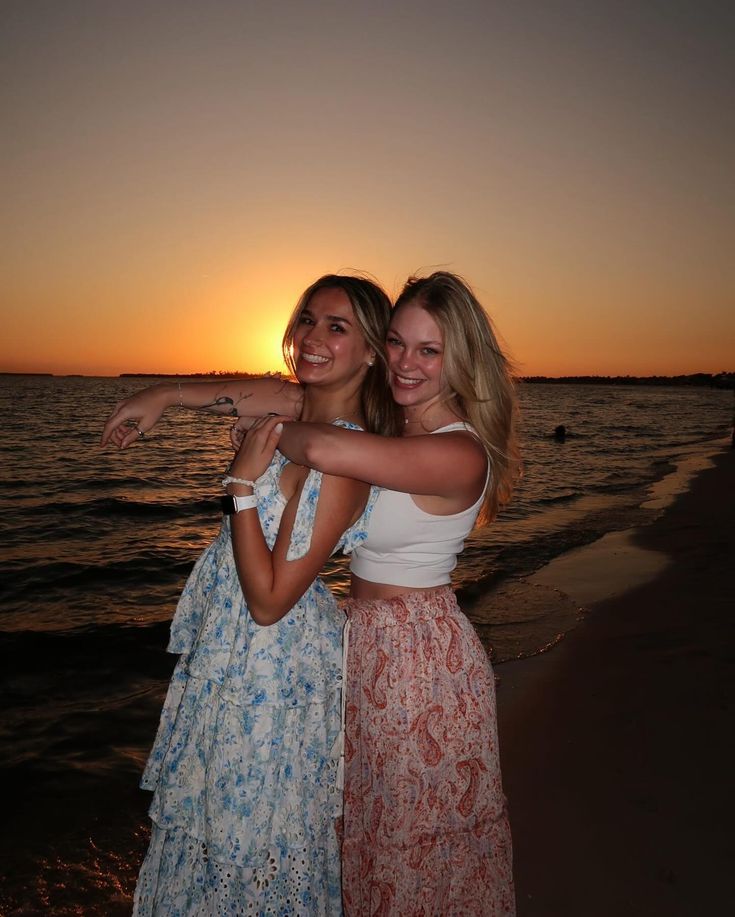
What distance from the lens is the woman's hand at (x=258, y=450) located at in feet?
6.61

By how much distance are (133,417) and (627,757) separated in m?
3.68

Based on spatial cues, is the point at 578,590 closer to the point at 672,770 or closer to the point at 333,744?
the point at 672,770

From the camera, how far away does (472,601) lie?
26.1 feet

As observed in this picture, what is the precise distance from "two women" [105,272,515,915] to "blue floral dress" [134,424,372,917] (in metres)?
0.14

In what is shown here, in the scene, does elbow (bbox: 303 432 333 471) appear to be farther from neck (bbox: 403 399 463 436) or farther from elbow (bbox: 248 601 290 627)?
neck (bbox: 403 399 463 436)

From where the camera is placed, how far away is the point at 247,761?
6.74 feet

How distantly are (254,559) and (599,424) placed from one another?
138 feet

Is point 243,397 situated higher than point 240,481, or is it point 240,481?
point 243,397

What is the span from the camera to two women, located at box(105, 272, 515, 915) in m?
2.17

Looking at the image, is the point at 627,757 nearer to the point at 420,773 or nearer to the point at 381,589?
the point at 420,773

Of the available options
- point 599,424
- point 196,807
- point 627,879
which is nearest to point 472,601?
point 627,879

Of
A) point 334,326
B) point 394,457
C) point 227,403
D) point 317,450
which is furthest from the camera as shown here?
point 227,403

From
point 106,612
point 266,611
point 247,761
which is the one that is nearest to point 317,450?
point 266,611

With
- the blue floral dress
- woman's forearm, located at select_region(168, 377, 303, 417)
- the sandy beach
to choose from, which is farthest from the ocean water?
the blue floral dress
